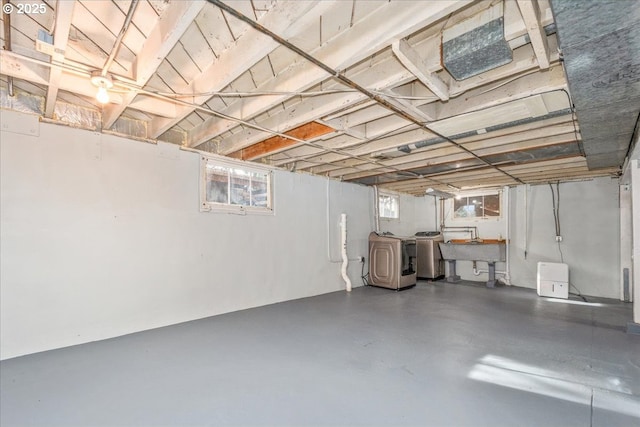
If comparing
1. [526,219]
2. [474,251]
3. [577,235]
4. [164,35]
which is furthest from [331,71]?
[577,235]

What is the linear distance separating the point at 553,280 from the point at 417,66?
5.11 meters

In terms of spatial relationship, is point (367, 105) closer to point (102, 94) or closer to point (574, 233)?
point (102, 94)

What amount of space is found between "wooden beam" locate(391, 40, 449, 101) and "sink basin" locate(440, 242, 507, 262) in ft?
15.8

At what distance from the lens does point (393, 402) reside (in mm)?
1875

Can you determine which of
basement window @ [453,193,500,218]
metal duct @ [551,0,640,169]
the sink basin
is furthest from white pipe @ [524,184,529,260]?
metal duct @ [551,0,640,169]

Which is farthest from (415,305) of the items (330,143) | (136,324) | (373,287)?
(136,324)

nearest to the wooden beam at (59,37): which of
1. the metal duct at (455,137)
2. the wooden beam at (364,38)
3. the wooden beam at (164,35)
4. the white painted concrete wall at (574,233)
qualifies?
the wooden beam at (164,35)

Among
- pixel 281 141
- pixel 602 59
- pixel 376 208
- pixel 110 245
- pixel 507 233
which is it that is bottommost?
pixel 507 233

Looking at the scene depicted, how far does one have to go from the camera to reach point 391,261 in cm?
564

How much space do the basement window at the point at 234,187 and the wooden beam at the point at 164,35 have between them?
1619 millimetres

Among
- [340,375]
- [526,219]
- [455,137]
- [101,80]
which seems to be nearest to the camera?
[101,80]

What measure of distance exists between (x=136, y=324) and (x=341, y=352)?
7.24ft

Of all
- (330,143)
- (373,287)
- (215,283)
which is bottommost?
(373,287)

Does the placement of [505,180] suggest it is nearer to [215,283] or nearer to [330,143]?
[330,143]
